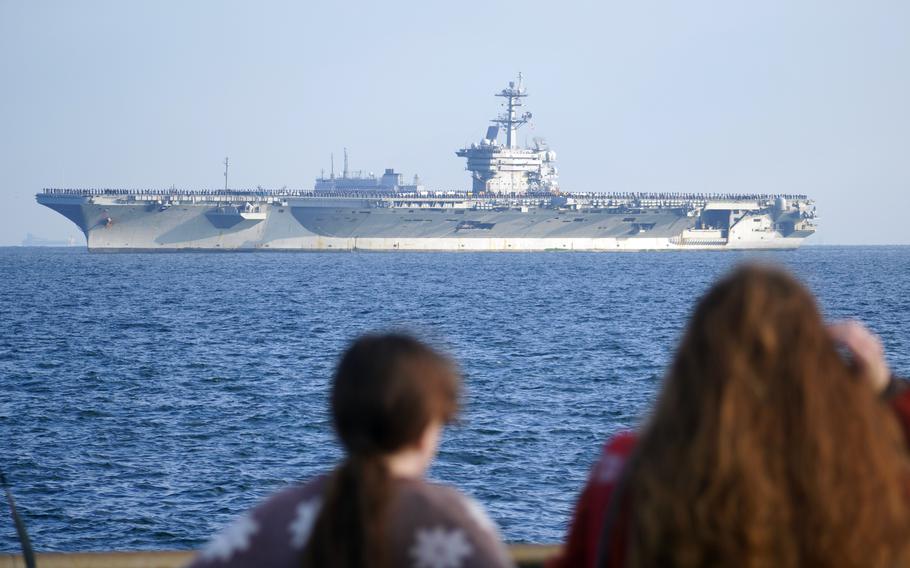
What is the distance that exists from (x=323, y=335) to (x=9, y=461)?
585 inches

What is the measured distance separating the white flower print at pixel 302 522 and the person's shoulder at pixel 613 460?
448 millimetres

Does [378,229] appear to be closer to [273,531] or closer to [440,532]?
[273,531]

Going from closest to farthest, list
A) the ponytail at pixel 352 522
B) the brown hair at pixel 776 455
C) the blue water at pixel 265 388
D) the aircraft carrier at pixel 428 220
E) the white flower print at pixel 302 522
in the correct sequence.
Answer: the brown hair at pixel 776 455, the ponytail at pixel 352 522, the white flower print at pixel 302 522, the blue water at pixel 265 388, the aircraft carrier at pixel 428 220

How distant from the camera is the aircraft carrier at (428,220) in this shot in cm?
7275

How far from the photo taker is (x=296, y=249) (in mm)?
78562

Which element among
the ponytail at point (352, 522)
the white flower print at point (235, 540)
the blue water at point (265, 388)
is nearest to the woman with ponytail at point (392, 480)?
the ponytail at point (352, 522)

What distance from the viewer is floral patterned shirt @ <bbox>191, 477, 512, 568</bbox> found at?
163 centimetres

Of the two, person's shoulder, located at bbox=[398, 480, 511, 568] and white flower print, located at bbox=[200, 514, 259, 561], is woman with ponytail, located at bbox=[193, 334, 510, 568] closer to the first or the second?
person's shoulder, located at bbox=[398, 480, 511, 568]

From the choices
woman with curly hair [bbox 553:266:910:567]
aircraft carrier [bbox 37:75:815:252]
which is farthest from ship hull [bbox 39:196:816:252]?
woman with curly hair [bbox 553:266:910:567]

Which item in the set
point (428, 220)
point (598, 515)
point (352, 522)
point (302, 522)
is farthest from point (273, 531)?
point (428, 220)

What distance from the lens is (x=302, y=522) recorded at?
5.66 ft

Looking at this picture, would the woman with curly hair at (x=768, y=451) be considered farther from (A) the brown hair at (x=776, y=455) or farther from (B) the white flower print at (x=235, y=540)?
(B) the white flower print at (x=235, y=540)

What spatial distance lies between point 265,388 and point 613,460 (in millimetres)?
18042

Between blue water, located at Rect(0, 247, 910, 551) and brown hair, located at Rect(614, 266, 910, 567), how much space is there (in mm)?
275
